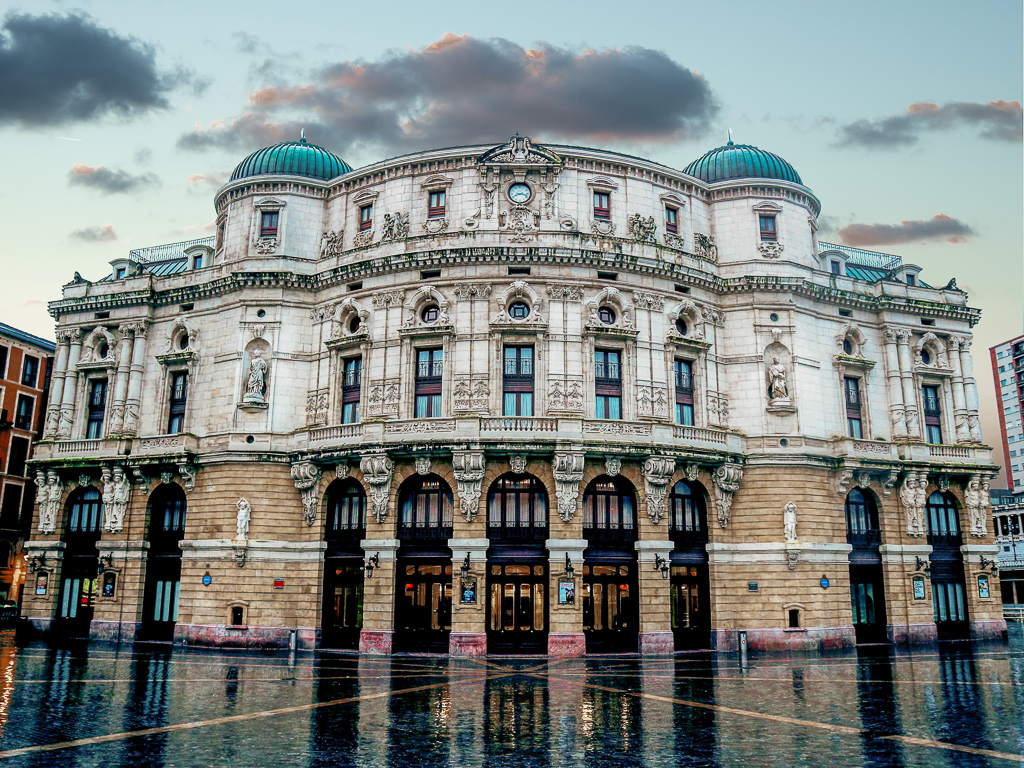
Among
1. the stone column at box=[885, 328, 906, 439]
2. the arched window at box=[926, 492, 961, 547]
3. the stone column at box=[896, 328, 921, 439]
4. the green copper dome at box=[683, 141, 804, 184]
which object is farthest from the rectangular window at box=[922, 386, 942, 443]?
the green copper dome at box=[683, 141, 804, 184]

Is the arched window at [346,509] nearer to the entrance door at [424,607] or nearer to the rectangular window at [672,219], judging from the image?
the entrance door at [424,607]

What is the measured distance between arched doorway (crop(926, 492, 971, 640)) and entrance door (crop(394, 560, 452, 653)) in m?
32.9

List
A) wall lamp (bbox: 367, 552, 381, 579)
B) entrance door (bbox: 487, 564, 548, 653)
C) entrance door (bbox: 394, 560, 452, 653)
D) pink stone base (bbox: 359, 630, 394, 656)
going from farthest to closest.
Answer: wall lamp (bbox: 367, 552, 381, 579)
entrance door (bbox: 394, 560, 452, 653)
pink stone base (bbox: 359, 630, 394, 656)
entrance door (bbox: 487, 564, 548, 653)

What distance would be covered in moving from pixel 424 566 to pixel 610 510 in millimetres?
11298

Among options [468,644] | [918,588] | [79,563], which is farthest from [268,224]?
[918,588]

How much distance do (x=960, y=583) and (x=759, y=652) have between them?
18514 mm

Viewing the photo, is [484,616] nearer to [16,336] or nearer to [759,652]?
[759,652]

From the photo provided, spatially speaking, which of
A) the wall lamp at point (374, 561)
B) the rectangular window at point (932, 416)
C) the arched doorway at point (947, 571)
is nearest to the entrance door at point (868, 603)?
the arched doorway at point (947, 571)

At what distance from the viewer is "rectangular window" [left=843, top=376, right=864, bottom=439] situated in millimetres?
56750

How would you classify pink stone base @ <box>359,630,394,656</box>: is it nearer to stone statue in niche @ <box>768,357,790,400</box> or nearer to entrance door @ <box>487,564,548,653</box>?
entrance door @ <box>487,564,548,653</box>

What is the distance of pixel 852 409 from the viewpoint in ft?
187

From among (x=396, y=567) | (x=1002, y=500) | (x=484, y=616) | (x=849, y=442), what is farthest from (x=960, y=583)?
(x=1002, y=500)

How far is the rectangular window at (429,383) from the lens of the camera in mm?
50031

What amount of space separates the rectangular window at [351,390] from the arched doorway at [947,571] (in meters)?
39.6
